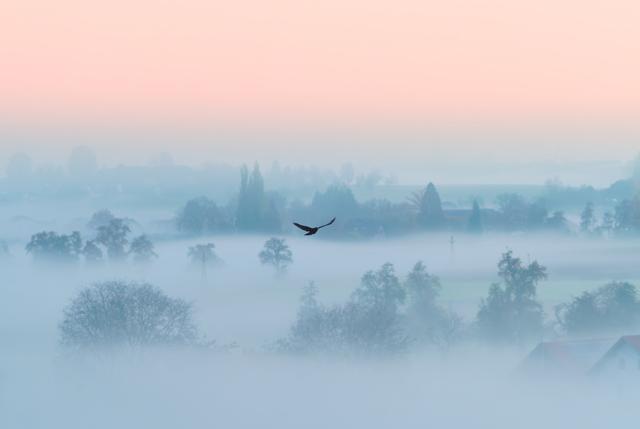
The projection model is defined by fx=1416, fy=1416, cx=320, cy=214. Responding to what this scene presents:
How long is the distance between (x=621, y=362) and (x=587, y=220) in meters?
65.5

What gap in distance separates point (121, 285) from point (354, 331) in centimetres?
1243

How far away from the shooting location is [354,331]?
59.8 metres

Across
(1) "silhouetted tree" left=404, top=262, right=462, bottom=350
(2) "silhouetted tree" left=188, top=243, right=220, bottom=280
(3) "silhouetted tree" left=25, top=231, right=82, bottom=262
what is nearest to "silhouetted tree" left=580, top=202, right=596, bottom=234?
(2) "silhouetted tree" left=188, top=243, right=220, bottom=280

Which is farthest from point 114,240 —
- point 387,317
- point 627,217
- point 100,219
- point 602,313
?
point 627,217

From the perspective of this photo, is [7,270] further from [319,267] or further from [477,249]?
[477,249]

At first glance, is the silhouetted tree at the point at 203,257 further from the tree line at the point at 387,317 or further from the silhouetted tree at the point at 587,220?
the silhouetted tree at the point at 587,220

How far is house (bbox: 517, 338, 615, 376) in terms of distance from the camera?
188 ft

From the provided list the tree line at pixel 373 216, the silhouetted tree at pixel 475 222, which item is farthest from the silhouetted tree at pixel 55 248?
the silhouetted tree at pixel 475 222

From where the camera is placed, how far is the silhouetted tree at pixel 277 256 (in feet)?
315

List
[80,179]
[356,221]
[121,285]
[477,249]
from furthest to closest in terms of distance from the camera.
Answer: [80,179] → [356,221] → [477,249] → [121,285]

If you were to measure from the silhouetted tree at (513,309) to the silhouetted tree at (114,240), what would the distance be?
87.1 ft

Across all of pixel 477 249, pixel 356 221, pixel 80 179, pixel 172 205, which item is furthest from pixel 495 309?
pixel 80 179

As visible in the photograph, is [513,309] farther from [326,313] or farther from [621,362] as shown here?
[621,362]

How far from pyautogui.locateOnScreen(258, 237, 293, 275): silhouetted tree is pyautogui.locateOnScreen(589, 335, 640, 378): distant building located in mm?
41993
